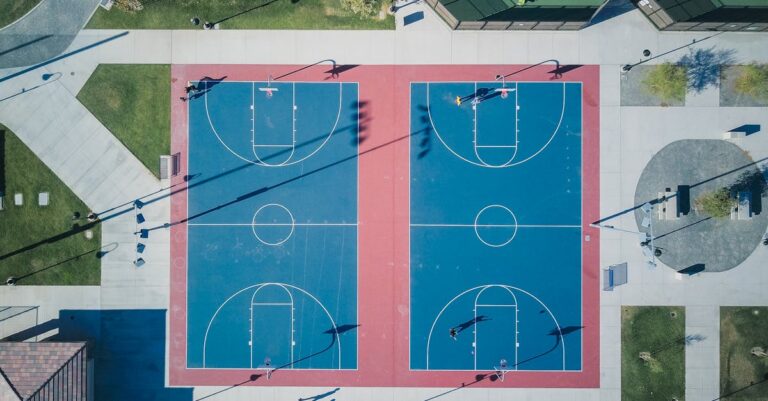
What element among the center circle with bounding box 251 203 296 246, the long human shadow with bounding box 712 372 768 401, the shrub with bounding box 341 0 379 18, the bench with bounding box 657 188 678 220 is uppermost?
the shrub with bounding box 341 0 379 18

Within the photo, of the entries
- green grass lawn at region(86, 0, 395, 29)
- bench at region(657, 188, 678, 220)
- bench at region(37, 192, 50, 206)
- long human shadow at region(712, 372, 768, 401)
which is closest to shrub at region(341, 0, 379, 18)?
green grass lawn at region(86, 0, 395, 29)

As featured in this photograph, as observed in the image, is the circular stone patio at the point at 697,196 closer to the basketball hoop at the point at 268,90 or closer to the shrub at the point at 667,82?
the shrub at the point at 667,82

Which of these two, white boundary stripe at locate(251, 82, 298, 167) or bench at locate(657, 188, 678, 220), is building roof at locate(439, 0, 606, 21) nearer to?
white boundary stripe at locate(251, 82, 298, 167)

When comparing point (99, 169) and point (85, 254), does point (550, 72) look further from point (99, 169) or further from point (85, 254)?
point (85, 254)

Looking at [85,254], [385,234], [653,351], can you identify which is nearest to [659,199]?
[653,351]

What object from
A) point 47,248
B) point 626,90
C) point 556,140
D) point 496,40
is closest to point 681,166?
point 626,90

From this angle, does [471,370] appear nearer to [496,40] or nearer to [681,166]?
[681,166]
